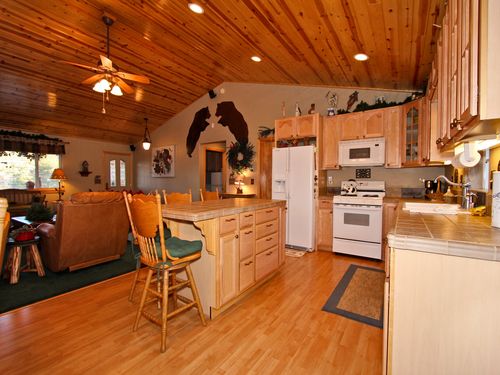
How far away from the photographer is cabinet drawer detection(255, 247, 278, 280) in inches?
106

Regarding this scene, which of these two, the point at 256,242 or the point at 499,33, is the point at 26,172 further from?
the point at 499,33

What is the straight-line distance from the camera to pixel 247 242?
2.51 m

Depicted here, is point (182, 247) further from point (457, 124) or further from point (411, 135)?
point (411, 135)

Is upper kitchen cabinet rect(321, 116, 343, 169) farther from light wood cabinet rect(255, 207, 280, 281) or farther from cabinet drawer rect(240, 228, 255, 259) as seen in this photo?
cabinet drawer rect(240, 228, 255, 259)

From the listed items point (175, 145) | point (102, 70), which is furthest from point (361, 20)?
point (175, 145)

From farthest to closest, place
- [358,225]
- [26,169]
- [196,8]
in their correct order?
[26,169] → [358,225] → [196,8]

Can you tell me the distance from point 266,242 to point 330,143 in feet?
7.83

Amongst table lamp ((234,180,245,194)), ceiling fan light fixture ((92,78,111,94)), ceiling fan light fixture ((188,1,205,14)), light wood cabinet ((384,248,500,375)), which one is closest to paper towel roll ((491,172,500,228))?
light wood cabinet ((384,248,500,375))

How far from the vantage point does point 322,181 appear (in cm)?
452

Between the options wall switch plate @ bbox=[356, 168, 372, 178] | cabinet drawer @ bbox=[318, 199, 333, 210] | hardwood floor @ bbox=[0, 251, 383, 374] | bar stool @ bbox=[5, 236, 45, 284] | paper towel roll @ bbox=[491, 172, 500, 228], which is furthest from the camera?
wall switch plate @ bbox=[356, 168, 372, 178]

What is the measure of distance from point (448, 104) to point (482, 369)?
1526 millimetres

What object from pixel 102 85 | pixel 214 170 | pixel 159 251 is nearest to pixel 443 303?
pixel 159 251

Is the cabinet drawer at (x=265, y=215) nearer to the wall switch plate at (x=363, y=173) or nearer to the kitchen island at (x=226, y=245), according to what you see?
the kitchen island at (x=226, y=245)

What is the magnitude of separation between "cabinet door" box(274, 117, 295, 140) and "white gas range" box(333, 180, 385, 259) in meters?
1.46
